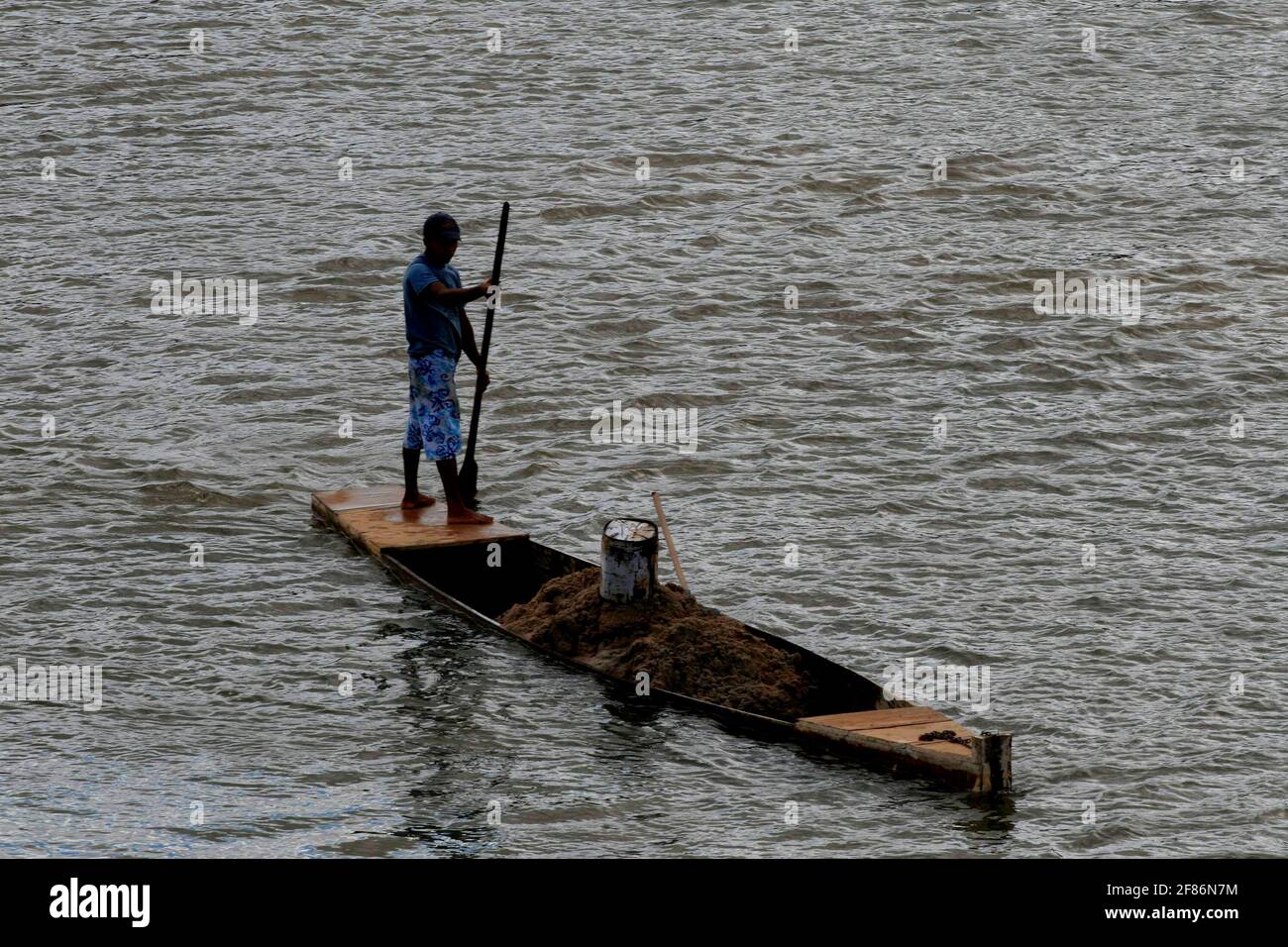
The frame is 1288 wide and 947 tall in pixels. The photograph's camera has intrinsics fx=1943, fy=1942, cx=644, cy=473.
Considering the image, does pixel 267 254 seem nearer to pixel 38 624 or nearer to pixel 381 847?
pixel 38 624

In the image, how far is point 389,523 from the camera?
13.4 m

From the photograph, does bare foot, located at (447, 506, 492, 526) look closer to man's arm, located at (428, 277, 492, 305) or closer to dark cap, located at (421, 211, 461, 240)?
man's arm, located at (428, 277, 492, 305)

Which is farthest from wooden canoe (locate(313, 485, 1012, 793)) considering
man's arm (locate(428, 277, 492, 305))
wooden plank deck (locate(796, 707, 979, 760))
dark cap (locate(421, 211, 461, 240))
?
dark cap (locate(421, 211, 461, 240))

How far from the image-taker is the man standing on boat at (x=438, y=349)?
12.7m

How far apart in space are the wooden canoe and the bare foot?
0.26 feet

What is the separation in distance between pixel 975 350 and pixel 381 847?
1015cm

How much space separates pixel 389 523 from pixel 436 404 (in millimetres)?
925

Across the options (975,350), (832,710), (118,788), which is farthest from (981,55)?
(118,788)

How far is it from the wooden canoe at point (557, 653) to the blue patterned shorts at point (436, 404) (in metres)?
0.55

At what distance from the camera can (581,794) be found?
397 inches

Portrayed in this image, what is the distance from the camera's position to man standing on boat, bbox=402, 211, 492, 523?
41.8ft

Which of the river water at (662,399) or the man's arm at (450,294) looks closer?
the river water at (662,399)

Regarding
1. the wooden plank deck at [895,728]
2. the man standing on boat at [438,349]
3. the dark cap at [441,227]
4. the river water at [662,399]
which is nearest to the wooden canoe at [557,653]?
the wooden plank deck at [895,728]

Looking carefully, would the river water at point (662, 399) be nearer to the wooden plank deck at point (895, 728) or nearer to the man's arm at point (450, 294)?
the wooden plank deck at point (895, 728)
